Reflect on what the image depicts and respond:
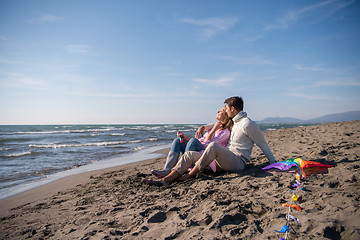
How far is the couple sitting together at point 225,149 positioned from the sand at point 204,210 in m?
0.17

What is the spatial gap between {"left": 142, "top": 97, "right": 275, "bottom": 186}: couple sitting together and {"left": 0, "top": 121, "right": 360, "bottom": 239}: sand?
17 cm

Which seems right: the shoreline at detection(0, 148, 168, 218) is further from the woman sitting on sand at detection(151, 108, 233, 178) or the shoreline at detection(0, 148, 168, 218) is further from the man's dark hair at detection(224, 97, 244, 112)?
the man's dark hair at detection(224, 97, 244, 112)

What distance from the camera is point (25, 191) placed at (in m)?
4.30

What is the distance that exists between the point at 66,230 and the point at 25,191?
2828 mm

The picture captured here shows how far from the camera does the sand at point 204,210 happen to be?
1.84m

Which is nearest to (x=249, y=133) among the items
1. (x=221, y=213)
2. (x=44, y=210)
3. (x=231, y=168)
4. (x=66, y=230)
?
(x=231, y=168)

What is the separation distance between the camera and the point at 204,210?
232cm

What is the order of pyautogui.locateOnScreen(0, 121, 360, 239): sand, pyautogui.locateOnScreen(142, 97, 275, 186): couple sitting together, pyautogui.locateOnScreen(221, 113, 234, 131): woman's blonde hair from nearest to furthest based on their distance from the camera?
pyautogui.locateOnScreen(0, 121, 360, 239): sand
pyautogui.locateOnScreen(142, 97, 275, 186): couple sitting together
pyautogui.locateOnScreen(221, 113, 234, 131): woman's blonde hair

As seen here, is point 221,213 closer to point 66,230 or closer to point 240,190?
point 240,190

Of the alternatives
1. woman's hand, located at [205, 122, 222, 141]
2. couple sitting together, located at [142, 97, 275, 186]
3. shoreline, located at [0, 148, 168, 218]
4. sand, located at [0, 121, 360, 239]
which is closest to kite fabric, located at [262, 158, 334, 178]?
sand, located at [0, 121, 360, 239]

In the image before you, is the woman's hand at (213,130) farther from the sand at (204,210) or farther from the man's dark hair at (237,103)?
the sand at (204,210)

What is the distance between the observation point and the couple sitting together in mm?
3391

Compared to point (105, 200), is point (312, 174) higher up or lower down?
higher up

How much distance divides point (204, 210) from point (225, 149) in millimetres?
1299
